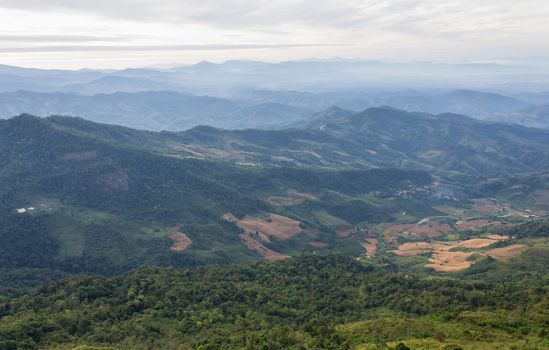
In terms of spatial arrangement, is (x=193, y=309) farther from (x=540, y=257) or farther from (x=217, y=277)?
(x=540, y=257)

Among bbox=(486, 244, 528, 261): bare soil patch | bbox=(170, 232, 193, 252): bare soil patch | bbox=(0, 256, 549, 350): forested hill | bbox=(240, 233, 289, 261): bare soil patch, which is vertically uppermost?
bbox=(0, 256, 549, 350): forested hill

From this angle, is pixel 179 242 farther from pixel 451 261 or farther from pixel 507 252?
pixel 507 252

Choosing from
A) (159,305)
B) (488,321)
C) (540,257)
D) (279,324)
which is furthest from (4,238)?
(540,257)

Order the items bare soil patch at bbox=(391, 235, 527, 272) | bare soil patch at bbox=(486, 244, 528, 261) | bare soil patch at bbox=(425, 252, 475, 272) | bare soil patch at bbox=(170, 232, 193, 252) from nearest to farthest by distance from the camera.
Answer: bare soil patch at bbox=(486, 244, 528, 261)
bare soil patch at bbox=(425, 252, 475, 272)
bare soil patch at bbox=(391, 235, 527, 272)
bare soil patch at bbox=(170, 232, 193, 252)

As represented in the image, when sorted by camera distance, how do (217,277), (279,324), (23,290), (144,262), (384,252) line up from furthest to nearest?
(384,252), (144,262), (23,290), (217,277), (279,324)

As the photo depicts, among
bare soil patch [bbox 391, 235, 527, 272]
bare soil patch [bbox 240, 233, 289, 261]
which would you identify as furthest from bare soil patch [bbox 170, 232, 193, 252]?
bare soil patch [bbox 391, 235, 527, 272]

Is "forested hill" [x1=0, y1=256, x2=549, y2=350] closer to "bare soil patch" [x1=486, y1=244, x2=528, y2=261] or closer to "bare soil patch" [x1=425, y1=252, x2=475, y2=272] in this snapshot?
"bare soil patch" [x1=425, y1=252, x2=475, y2=272]

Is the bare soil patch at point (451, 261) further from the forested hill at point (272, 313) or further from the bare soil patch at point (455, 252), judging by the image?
the forested hill at point (272, 313)
